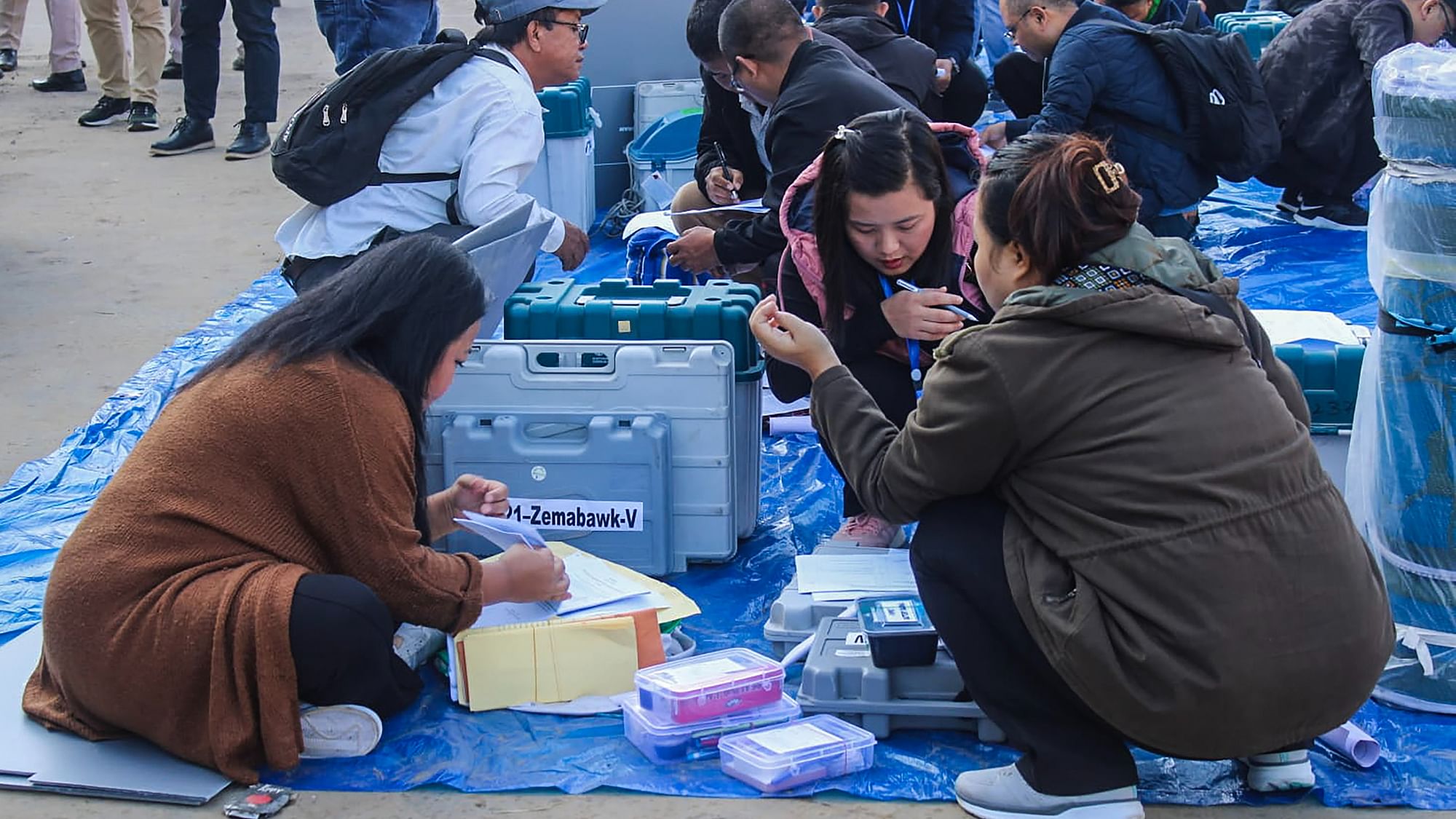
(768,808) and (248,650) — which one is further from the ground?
(248,650)

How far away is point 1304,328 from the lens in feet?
11.5

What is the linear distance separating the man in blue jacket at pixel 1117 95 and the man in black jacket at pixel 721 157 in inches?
29.2

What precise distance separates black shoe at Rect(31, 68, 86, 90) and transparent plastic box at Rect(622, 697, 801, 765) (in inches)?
324

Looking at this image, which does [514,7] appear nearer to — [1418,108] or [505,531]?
[505,531]

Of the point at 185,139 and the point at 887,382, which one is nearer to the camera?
the point at 887,382

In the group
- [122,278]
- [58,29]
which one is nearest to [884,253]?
[122,278]

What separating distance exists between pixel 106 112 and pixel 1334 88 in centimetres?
652

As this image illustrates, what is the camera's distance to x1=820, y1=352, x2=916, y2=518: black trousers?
333 centimetres

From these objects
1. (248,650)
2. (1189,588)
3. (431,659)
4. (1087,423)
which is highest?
(1087,423)

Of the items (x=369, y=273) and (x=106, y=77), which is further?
(x=106, y=77)

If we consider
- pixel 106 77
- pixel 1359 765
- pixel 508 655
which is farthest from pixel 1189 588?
pixel 106 77

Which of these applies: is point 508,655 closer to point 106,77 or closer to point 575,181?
point 575,181

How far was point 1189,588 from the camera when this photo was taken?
81.8 inches

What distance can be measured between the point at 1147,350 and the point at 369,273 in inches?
50.3
